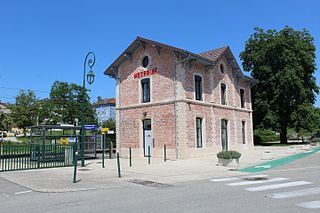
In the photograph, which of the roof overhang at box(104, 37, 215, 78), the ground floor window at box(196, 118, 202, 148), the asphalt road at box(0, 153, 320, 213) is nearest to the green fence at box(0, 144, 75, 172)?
the asphalt road at box(0, 153, 320, 213)

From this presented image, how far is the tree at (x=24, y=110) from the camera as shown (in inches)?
2099

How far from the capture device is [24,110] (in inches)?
2125

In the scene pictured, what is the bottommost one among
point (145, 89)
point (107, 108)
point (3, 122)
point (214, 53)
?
point (3, 122)

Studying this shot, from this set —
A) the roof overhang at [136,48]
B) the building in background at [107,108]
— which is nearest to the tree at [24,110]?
the roof overhang at [136,48]

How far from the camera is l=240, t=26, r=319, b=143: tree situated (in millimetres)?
34500

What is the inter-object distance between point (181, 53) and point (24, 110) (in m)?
41.0

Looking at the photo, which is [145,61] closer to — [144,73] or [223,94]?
[144,73]

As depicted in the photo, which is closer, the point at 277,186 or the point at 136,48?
the point at 277,186

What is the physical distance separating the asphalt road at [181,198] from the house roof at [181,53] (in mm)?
12019

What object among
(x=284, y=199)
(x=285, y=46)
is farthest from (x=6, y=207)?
(x=285, y=46)

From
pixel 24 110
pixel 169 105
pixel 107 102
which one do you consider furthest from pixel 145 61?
pixel 107 102

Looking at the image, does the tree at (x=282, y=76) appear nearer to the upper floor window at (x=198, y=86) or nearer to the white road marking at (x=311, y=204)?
the upper floor window at (x=198, y=86)

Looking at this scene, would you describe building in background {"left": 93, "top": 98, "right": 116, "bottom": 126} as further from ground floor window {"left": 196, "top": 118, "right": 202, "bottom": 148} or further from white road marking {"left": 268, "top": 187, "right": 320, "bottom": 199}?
white road marking {"left": 268, "top": 187, "right": 320, "bottom": 199}

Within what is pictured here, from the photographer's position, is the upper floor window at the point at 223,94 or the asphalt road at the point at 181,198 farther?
the upper floor window at the point at 223,94
